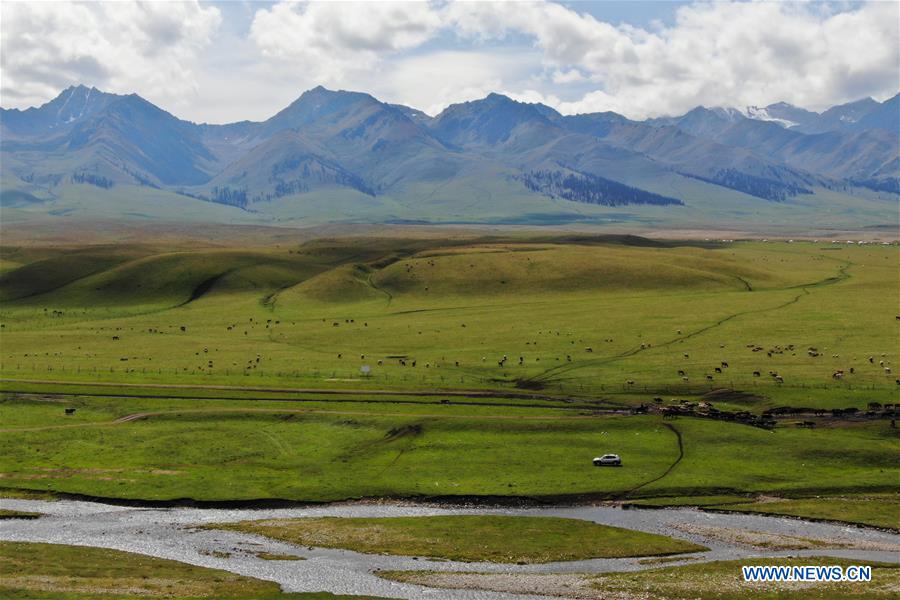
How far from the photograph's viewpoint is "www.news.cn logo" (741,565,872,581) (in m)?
64.2

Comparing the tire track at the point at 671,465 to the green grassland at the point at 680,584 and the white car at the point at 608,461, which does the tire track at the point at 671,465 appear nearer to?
the white car at the point at 608,461

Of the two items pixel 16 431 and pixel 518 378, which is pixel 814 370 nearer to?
pixel 518 378

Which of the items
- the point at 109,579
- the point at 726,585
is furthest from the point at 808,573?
the point at 109,579

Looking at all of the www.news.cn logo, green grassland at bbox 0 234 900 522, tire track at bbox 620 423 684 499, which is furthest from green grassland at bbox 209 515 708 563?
tire track at bbox 620 423 684 499

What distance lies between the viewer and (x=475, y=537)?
7675 cm

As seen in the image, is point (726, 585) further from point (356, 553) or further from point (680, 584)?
point (356, 553)

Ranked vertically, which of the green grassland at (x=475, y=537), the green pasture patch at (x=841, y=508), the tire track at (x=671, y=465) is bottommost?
the green pasture patch at (x=841, y=508)

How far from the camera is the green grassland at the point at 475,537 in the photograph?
2867 inches

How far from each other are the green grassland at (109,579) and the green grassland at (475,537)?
38.5 ft

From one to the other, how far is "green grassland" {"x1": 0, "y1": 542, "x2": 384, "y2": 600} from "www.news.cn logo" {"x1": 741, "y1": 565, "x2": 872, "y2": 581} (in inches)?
1210

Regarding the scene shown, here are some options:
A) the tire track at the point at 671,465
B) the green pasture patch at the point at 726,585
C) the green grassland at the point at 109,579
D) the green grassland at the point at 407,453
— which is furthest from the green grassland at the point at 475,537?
the green grassland at the point at 109,579

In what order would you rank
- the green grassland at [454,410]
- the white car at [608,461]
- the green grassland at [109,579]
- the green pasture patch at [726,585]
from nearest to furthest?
the green grassland at [109,579], the green pasture patch at [726,585], the green grassland at [454,410], the white car at [608,461]

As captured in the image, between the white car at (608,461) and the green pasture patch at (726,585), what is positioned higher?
the white car at (608,461)

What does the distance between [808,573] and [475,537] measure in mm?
27923
